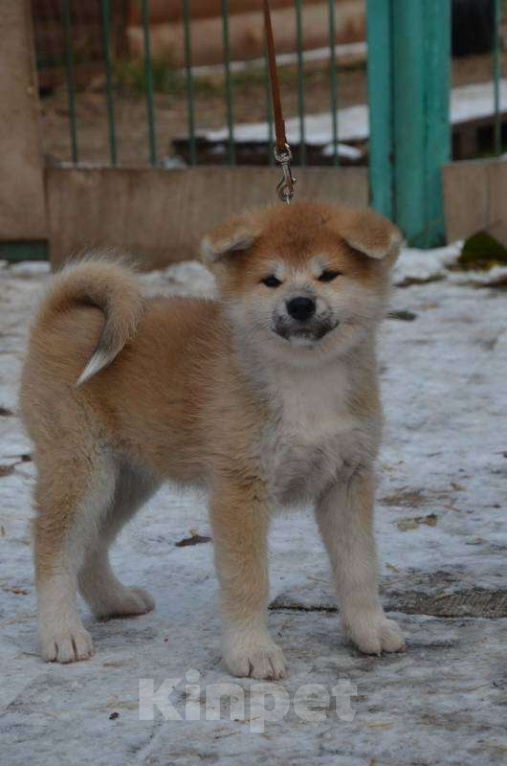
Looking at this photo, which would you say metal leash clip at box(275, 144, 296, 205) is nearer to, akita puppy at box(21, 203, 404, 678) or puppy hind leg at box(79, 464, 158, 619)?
akita puppy at box(21, 203, 404, 678)

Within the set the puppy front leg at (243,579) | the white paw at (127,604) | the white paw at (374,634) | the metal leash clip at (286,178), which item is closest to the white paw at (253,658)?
the puppy front leg at (243,579)

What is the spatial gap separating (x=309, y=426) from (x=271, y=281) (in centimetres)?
37

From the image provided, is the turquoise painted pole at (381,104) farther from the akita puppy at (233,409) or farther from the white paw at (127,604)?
the white paw at (127,604)

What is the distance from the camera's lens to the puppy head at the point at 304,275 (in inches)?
117

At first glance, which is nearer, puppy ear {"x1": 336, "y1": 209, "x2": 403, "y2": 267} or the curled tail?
puppy ear {"x1": 336, "y1": 209, "x2": 403, "y2": 267}

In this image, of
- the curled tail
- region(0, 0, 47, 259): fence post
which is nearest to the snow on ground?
region(0, 0, 47, 259): fence post

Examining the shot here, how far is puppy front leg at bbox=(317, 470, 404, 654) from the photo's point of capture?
321 cm

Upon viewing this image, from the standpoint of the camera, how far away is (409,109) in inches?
288

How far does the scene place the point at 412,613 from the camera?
3.44 m

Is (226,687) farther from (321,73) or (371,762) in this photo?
(321,73)

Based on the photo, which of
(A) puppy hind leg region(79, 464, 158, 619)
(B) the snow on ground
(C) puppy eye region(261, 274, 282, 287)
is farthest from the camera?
(B) the snow on ground

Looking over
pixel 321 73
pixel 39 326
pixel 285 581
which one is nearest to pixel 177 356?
pixel 39 326

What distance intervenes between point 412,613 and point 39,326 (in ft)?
4.27

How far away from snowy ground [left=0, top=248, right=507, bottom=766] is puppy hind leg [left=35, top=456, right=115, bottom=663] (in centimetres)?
12
